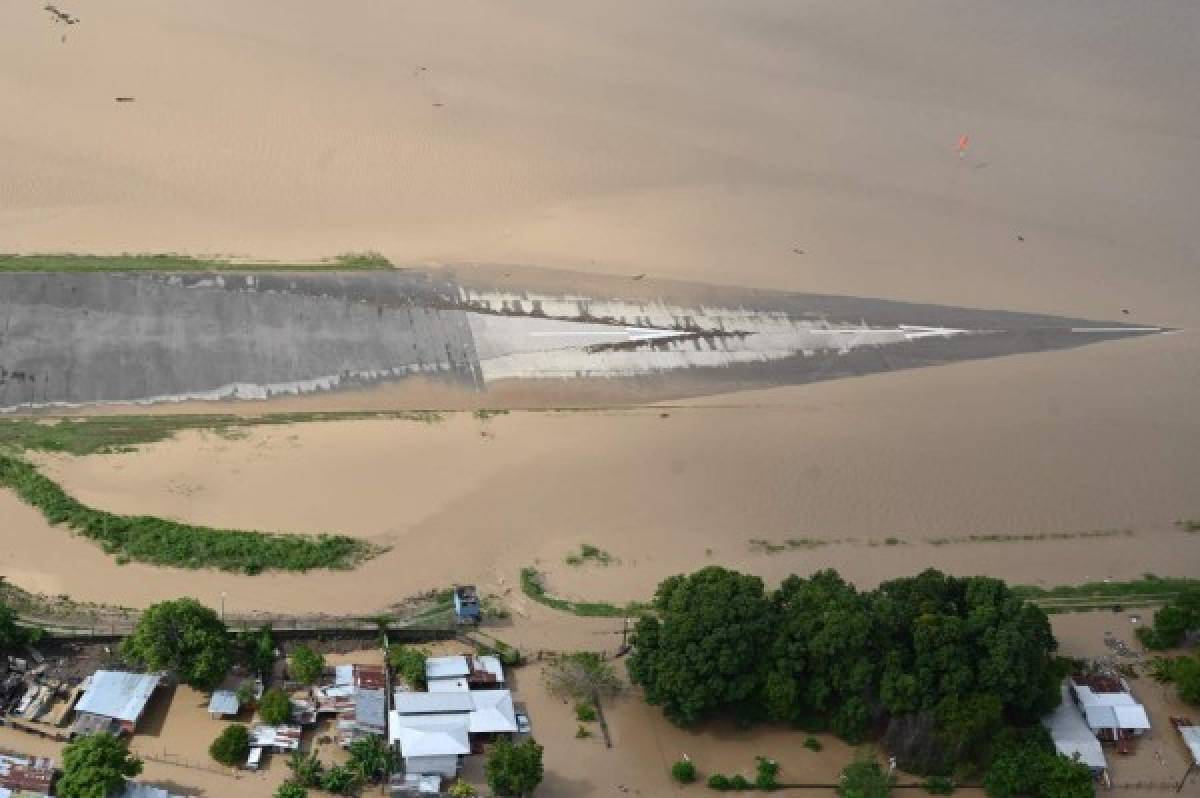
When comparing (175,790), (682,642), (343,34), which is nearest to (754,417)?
(682,642)

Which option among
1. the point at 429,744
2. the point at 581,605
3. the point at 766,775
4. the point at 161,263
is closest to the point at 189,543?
the point at 429,744

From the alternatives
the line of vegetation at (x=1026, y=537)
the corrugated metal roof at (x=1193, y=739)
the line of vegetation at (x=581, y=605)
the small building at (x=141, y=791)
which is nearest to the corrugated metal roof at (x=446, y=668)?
the line of vegetation at (x=581, y=605)

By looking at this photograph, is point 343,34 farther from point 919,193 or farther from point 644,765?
point 644,765

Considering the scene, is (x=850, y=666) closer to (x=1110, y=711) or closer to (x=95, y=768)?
(x=1110, y=711)

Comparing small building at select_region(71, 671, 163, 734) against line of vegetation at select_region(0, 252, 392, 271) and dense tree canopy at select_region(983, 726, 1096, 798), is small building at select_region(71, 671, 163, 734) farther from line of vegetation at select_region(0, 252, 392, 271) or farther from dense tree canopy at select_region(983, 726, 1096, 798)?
dense tree canopy at select_region(983, 726, 1096, 798)

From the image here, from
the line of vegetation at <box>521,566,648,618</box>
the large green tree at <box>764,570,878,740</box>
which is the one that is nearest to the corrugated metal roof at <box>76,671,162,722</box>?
the line of vegetation at <box>521,566,648,618</box>

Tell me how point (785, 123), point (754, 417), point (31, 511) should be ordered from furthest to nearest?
point (785, 123), point (754, 417), point (31, 511)

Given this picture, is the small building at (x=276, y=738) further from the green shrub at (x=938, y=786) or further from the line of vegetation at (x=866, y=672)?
the green shrub at (x=938, y=786)
